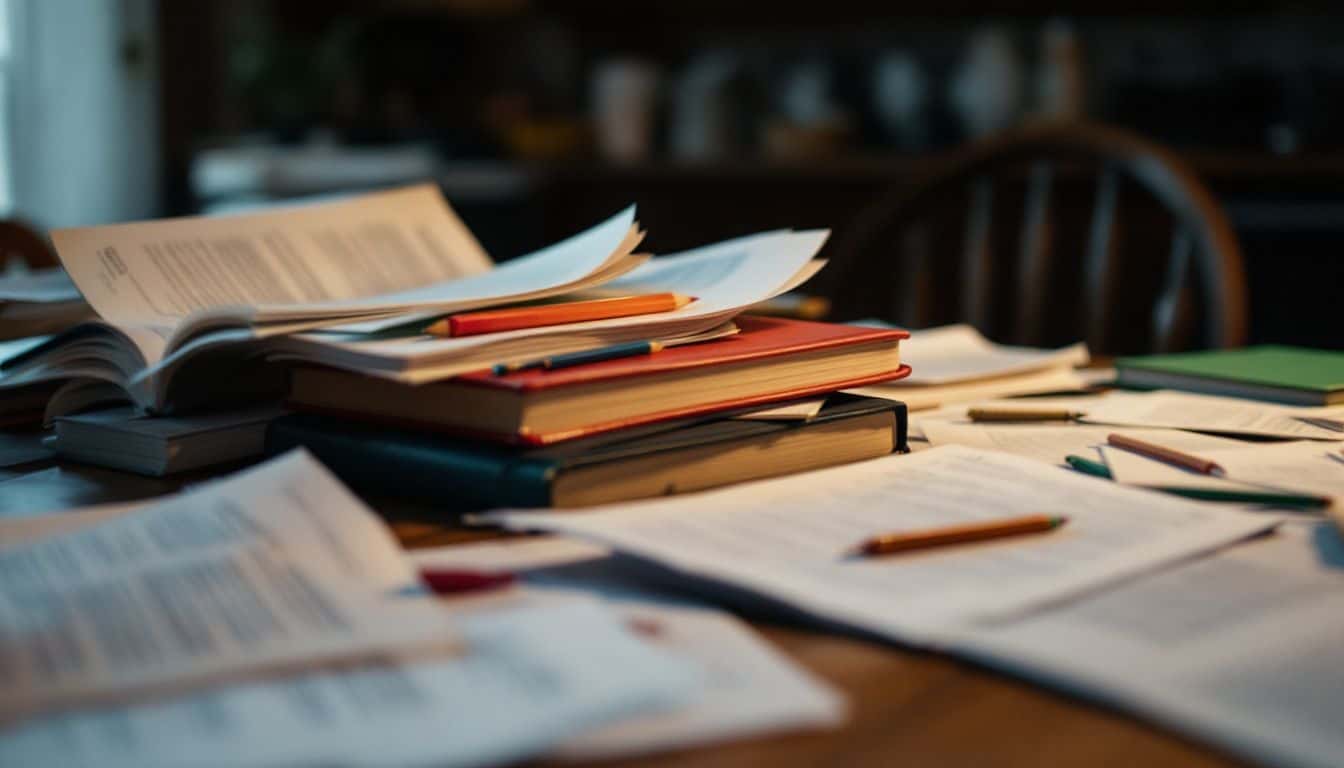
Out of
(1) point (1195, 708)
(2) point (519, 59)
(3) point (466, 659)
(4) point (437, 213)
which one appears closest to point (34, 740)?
(3) point (466, 659)

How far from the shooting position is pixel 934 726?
41cm

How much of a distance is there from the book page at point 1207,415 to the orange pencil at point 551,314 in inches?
11.7

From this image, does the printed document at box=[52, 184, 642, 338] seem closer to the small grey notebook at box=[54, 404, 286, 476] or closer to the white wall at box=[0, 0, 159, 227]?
the small grey notebook at box=[54, 404, 286, 476]

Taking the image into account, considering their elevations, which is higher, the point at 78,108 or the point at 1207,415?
the point at 78,108

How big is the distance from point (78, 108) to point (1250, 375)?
3057 mm

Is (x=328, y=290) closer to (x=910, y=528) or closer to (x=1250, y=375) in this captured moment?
(x=910, y=528)

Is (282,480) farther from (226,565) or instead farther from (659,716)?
(659,716)

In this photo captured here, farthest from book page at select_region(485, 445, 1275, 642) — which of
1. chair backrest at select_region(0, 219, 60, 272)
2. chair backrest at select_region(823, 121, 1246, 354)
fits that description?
chair backrest at select_region(0, 219, 60, 272)

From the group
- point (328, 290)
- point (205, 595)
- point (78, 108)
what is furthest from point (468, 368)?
point (78, 108)

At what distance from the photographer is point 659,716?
0.39 meters

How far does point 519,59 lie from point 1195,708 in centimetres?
367

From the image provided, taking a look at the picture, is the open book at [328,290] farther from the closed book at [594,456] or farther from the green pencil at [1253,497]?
the green pencil at [1253,497]

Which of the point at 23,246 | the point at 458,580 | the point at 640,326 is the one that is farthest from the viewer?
the point at 23,246

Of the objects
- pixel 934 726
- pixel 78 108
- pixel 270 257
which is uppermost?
pixel 78 108
